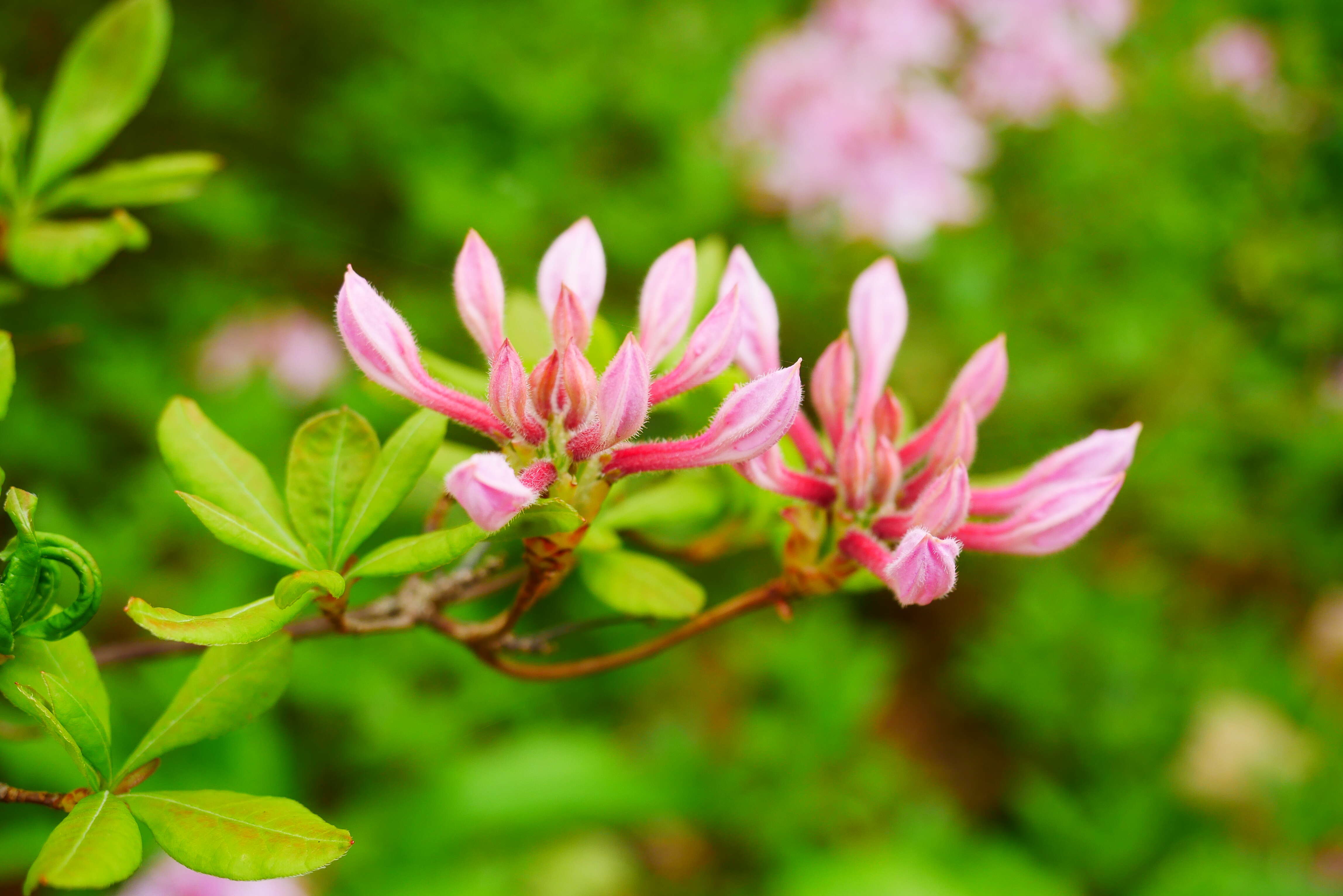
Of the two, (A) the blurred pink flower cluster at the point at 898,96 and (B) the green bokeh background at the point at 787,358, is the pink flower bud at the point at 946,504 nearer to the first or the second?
(B) the green bokeh background at the point at 787,358

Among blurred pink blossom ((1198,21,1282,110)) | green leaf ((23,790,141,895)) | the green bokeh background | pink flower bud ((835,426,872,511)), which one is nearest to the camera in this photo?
green leaf ((23,790,141,895))

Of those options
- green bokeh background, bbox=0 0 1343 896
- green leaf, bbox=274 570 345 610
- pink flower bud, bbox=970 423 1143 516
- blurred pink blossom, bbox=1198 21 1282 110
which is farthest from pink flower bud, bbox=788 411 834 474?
blurred pink blossom, bbox=1198 21 1282 110

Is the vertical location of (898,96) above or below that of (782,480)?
above

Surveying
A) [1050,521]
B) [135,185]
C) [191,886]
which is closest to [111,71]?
[135,185]

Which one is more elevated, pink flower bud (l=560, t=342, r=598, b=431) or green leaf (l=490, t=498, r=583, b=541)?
pink flower bud (l=560, t=342, r=598, b=431)

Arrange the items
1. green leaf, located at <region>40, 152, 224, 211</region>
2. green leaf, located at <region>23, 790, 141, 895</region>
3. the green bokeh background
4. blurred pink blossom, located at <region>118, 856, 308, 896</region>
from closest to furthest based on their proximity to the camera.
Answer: green leaf, located at <region>23, 790, 141, 895</region> < green leaf, located at <region>40, 152, 224, 211</region> < blurred pink blossom, located at <region>118, 856, 308, 896</region> < the green bokeh background

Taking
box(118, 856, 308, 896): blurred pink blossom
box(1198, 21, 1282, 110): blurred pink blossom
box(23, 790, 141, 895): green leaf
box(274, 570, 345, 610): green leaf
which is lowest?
box(118, 856, 308, 896): blurred pink blossom

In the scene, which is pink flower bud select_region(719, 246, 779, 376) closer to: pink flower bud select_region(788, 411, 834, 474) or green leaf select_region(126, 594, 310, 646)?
pink flower bud select_region(788, 411, 834, 474)

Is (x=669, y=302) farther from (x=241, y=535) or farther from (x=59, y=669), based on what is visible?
(x=59, y=669)
